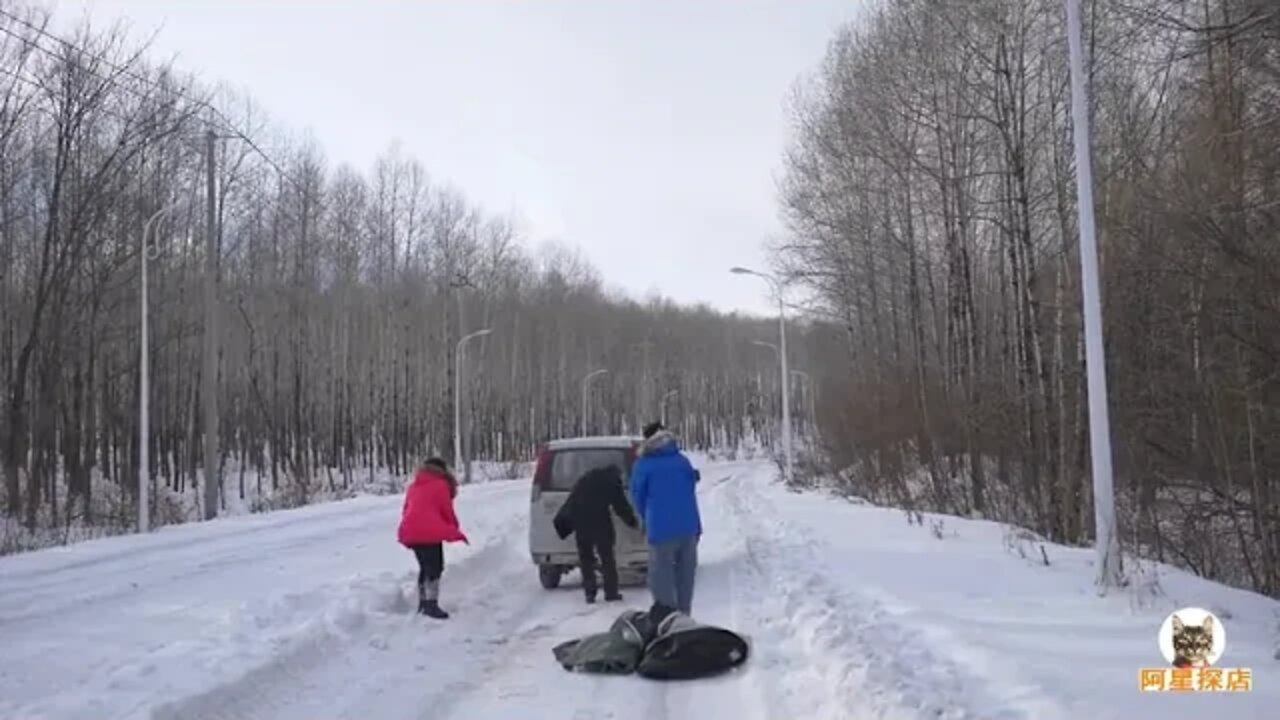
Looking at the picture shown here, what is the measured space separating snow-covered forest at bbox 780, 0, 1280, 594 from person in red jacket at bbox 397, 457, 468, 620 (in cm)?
922

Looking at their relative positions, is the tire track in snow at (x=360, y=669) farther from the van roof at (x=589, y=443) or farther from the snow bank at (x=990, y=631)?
the snow bank at (x=990, y=631)

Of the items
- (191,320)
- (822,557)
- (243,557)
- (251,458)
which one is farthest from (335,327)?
(822,557)

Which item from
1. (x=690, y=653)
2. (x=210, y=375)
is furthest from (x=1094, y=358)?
(x=210, y=375)

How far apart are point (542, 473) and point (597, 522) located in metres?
2.24

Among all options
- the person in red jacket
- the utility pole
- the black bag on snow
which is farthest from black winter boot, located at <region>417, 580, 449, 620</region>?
the utility pole

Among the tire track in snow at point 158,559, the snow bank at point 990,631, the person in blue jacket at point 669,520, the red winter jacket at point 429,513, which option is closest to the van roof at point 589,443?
the snow bank at point 990,631

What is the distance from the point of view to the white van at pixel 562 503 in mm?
14258

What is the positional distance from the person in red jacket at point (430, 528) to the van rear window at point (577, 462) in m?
2.85

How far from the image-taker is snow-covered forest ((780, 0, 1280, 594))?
13.8 meters

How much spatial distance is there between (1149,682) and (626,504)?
24.2 ft

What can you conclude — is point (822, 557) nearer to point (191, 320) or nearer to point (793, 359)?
point (191, 320)

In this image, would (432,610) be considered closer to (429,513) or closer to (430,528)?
(430,528)

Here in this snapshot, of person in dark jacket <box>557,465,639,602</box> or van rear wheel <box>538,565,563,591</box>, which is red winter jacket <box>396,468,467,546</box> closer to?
person in dark jacket <box>557,465,639,602</box>

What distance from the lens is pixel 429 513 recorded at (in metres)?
12.0
